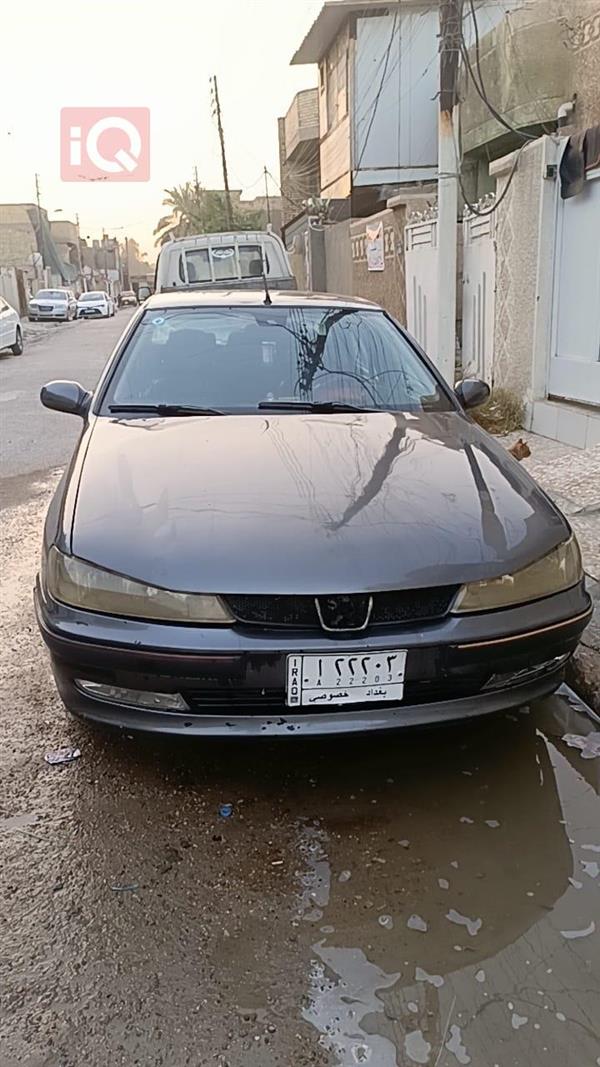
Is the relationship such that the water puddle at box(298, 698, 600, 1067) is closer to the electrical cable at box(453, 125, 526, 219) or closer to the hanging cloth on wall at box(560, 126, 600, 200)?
the hanging cloth on wall at box(560, 126, 600, 200)

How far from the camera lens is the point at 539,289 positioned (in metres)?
7.34

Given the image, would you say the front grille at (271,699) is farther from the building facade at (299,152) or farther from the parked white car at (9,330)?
the building facade at (299,152)

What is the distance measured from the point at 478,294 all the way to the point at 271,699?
7459 millimetres

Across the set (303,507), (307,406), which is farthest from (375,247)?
(303,507)

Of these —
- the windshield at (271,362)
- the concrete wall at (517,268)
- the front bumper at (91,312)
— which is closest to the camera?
the windshield at (271,362)

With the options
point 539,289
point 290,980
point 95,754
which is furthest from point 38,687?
point 539,289

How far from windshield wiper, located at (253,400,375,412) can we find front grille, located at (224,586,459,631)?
4.64 ft

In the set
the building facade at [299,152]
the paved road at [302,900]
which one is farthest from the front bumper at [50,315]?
the paved road at [302,900]

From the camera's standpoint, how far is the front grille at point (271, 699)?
2311mm

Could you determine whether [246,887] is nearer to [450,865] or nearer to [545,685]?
Result: [450,865]

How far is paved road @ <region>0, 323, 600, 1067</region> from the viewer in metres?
1.83

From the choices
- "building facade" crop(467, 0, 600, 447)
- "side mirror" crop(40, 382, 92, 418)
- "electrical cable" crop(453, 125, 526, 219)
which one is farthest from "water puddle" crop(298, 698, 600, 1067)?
"electrical cable" crop(453, 125, 526, 219)

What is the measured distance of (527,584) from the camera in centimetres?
245

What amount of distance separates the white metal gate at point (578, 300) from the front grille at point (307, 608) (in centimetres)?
500
